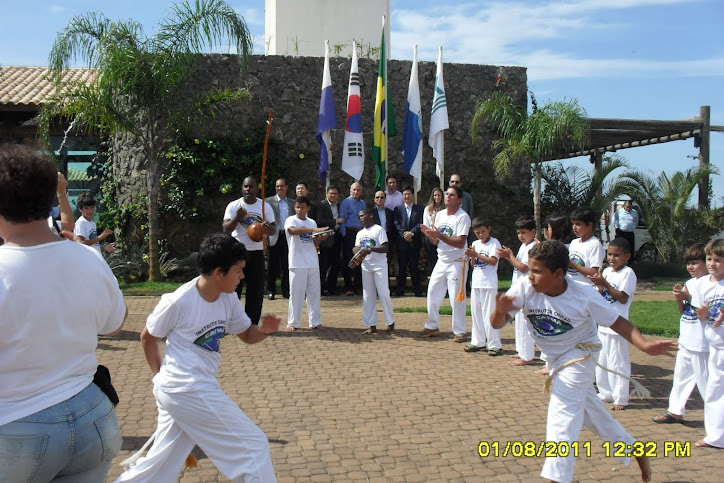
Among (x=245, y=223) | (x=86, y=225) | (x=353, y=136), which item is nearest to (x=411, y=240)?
(x=353, y=136)

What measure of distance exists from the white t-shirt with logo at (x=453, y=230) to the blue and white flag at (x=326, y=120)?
549cm

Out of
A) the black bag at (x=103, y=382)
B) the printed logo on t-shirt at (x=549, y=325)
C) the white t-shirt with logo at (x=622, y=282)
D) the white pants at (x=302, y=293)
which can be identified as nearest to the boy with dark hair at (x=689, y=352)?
the white t-shirt with logo at (x=622, y=282)

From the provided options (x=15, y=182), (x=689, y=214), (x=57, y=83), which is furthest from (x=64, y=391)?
(x=689, y=214)

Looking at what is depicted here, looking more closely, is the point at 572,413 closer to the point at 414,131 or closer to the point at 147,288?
the point at 147,288

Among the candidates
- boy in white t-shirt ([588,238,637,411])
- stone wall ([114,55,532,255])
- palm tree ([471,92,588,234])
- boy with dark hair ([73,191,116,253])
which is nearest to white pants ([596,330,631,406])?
boy in white t-shirt ([588,238,637,411])

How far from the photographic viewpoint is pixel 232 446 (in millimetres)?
3494

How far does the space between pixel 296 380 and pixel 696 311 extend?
12.2 ft

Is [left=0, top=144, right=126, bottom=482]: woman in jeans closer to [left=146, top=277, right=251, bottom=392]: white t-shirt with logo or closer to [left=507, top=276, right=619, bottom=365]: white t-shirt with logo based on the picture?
[left=146, top=277, right=251, bottom=392]: white t-shirt with logo

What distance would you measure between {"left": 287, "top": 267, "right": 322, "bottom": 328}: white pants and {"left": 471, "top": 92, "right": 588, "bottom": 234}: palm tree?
6.26 m

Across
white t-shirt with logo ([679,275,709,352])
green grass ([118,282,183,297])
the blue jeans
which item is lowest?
green grass ([118,282,183,297])

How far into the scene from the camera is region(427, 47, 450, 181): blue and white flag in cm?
1396

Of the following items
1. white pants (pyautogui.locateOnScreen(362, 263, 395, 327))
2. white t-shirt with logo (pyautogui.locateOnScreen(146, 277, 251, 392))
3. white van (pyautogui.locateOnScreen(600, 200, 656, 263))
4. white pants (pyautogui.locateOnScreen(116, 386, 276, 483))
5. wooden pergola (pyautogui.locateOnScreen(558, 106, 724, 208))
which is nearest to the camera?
white pants (pyautogui.locateOnScreen(116, 386, 276, 483))

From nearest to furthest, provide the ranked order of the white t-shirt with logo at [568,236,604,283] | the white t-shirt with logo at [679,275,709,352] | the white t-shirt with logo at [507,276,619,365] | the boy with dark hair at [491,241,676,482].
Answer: the boy with dark hair at [491,241,676,482]
the white t-shirt with logo at [507,276,619,365]
the white t-shirt with logo at [679,275,709,352]
the white t-shirt with logo at [568,236,604,283]

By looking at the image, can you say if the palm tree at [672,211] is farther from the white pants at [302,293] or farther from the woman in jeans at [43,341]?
the woman in jeans at [43,341]
